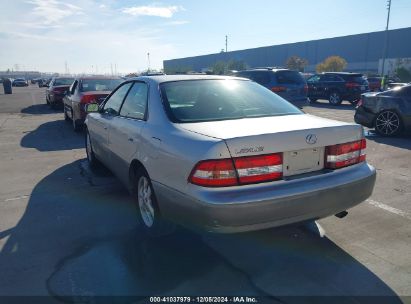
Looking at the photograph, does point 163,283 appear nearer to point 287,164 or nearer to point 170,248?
point 170,248

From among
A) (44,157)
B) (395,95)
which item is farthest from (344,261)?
(395,95)

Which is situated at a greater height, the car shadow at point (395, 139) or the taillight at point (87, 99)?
the taillight at point (87, 99)

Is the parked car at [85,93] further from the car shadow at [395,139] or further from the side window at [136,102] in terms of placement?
the car shadow at [395,139]

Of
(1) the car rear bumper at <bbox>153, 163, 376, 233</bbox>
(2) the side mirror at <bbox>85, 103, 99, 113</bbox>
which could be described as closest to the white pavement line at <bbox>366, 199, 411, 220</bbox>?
(1) the car rear bumper at <bbox>153, 163, 376, 233</bbox>

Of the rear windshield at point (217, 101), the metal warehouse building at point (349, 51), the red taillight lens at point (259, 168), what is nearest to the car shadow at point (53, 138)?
the rear windshield at point (217, 101)

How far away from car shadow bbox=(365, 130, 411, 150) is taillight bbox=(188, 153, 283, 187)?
6.18m

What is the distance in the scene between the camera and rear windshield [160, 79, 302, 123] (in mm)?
3318

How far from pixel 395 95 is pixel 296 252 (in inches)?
278

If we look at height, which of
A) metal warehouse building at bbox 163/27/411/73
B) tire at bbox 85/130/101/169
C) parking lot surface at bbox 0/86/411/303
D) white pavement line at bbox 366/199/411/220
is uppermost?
metal warehouse building at bbox 163/27/411/73

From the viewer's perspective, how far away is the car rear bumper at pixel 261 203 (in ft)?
8.40

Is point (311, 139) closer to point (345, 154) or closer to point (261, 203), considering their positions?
point (345, 154)

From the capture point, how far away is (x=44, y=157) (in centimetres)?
716

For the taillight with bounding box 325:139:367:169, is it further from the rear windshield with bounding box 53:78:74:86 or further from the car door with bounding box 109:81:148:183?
the rear windshield with bounding box 53:78:74:86

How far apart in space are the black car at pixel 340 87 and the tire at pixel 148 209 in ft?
51.4
